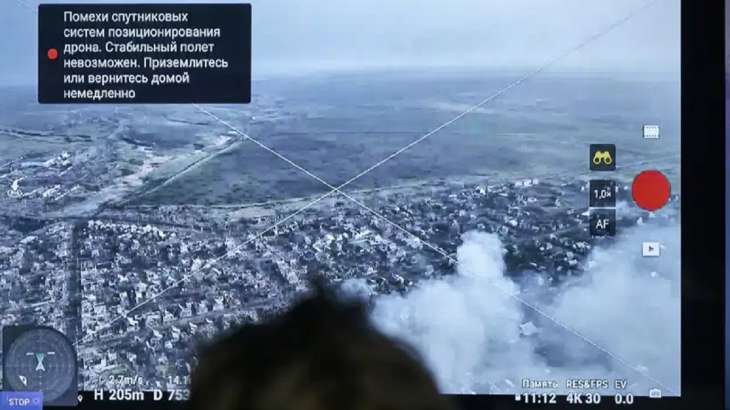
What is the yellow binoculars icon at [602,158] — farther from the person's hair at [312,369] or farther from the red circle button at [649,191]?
the person's hair at [312,369]

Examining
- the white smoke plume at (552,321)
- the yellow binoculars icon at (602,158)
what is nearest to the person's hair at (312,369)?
the white smoke plume at (552,321)

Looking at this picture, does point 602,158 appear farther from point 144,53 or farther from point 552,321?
point 144,53

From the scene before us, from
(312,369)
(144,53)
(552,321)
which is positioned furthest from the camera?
(144,53)

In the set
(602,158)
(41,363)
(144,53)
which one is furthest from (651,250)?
(41,363)

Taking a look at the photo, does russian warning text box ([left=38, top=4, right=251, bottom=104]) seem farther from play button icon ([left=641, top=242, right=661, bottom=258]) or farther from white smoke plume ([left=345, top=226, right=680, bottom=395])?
play button icon ([left=641, top=242, right=661, bottom=258])

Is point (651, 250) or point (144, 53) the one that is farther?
point (144, 53)


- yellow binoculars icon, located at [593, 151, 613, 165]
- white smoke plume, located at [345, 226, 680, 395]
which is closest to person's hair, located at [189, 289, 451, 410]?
white smoke plume, located at [345, 226, 680, 395]
